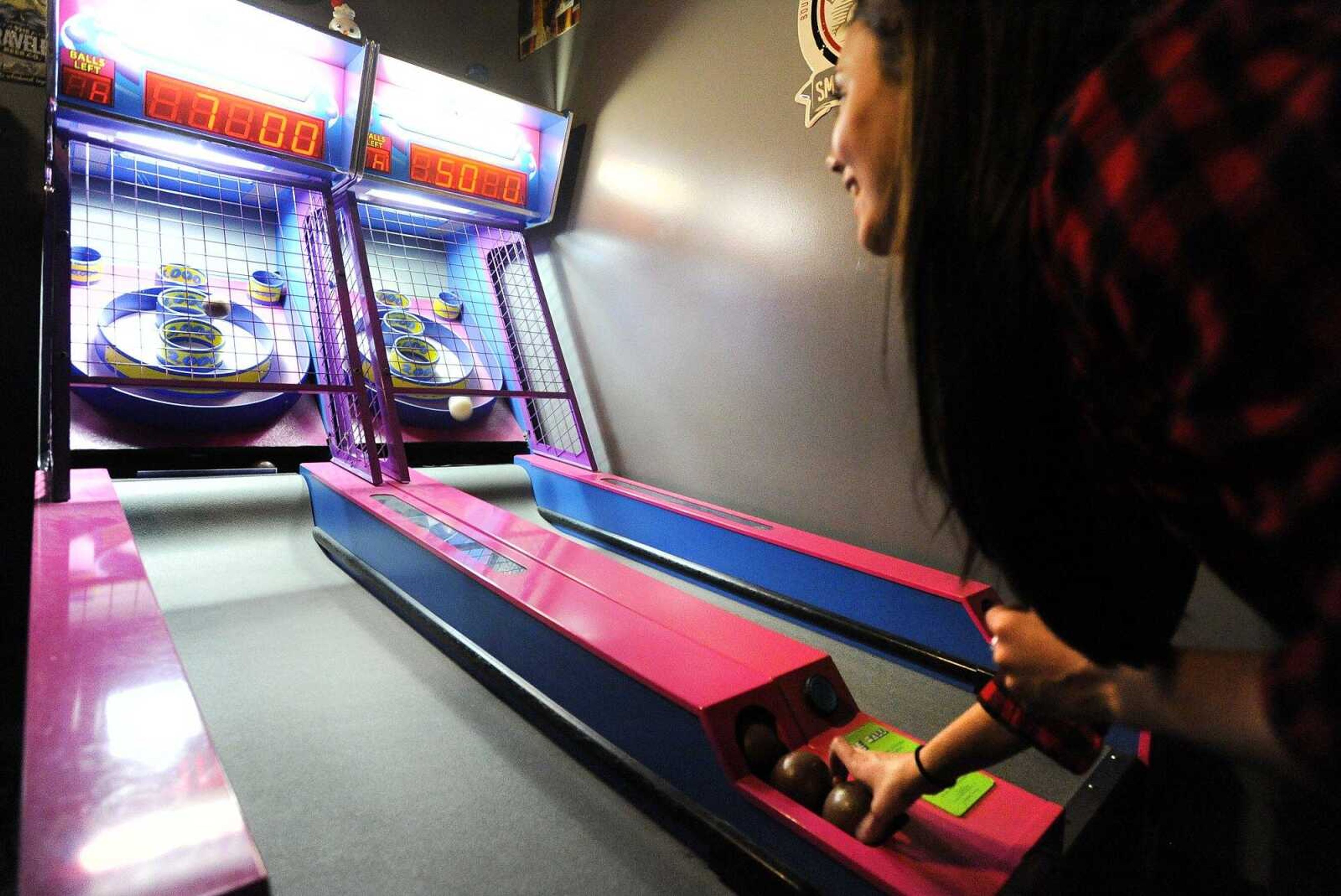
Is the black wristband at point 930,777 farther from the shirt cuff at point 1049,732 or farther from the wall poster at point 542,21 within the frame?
the wall poster at point 542,21

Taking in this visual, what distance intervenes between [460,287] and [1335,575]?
321cm

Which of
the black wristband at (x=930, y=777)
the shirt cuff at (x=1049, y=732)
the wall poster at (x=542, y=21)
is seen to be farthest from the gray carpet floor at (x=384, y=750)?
the wall poster at (x=542, y=21)

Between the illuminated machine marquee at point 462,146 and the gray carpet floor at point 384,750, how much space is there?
155cm

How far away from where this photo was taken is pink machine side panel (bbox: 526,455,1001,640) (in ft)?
5.24

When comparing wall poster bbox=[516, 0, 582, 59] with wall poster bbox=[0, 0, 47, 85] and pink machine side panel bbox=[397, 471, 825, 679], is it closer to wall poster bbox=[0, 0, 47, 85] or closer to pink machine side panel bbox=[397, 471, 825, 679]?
wall poster bbox=[0, 0, 47, 85]

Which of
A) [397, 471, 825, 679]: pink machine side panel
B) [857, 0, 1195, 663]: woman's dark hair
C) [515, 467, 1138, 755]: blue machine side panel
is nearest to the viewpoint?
[857, 0, 1195, 663]: woman's dark hair

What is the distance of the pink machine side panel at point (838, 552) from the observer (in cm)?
Answer: 160

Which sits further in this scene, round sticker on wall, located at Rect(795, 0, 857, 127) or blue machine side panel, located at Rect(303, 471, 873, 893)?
round sticker on wall, located at Rect(795, 0, 857, 127)

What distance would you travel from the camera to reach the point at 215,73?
2254 millimetres

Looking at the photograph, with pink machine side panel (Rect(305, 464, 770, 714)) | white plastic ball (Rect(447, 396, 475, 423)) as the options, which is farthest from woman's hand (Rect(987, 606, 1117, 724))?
white plastic ball (Rect(447, 396, 475, 423))

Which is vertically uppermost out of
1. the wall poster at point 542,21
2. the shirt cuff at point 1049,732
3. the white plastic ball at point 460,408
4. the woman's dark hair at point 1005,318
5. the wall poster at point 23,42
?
the wall poster at point 542,21

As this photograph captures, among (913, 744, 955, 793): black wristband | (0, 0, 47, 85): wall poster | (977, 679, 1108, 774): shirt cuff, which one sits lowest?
(913, 744, 955, 793): black wristband

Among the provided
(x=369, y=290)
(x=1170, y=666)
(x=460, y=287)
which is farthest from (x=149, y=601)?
(x=460, y=287)

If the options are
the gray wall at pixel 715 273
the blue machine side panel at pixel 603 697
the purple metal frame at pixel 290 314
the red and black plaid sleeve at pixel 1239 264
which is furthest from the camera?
the gray wall at pixel 715 273
